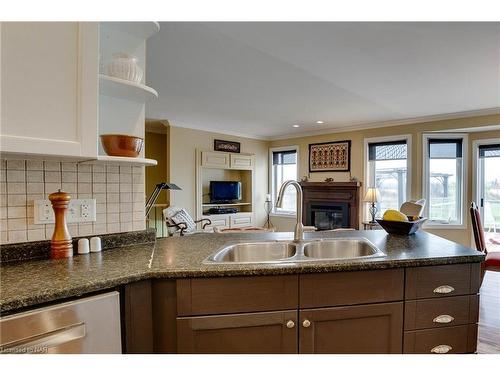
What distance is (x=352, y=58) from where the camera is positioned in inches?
96.7

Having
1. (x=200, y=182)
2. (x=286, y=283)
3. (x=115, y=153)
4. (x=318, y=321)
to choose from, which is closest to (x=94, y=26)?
(x=115, y=153)

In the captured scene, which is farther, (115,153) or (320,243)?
(320,243)

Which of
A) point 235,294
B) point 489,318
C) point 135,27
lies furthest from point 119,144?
point 489,318

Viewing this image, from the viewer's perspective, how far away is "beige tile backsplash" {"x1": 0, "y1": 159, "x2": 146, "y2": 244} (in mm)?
1339

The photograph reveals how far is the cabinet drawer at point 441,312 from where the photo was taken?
1.39 meters

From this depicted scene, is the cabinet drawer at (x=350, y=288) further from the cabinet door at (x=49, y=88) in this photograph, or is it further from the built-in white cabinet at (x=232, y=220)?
the built-in white cabinet at (x=232, y=220)

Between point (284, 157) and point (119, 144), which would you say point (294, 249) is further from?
point (284, 157)

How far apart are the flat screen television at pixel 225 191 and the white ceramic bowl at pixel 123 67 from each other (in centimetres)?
426

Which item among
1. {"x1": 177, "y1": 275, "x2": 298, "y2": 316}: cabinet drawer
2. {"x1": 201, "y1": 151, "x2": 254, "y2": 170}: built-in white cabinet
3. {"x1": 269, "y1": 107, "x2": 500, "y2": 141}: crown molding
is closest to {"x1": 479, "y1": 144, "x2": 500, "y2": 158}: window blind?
{"x1": 269, "y1": 107, "x2": 500, "y2": 141}: crown molding

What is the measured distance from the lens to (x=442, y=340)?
1.44 m

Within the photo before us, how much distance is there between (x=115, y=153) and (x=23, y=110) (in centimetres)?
42

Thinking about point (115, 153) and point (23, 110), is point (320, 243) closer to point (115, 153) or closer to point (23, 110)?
point (115, 153)

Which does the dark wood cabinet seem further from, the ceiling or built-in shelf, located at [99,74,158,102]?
the ceiling

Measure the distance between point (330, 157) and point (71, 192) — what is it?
4.92 meters
